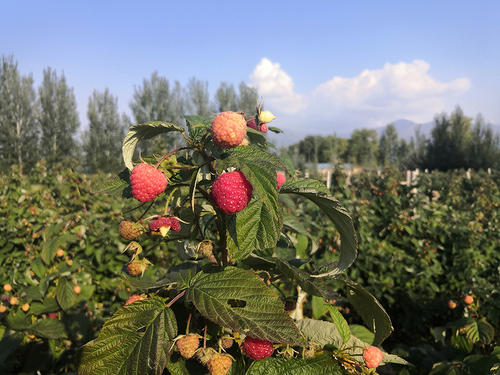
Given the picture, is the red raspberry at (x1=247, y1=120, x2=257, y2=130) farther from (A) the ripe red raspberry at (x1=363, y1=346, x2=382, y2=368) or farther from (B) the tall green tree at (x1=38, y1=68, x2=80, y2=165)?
(B) the tall green tree at (x1=38, y1=68, x2=80, y2=165)

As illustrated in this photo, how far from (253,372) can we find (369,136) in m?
59.8

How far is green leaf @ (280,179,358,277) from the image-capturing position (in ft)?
1.98

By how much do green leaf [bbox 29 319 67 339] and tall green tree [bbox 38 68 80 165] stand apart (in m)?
27.3

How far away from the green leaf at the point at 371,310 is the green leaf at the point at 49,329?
1.14m

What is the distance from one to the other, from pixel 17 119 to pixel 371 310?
95.8 feet

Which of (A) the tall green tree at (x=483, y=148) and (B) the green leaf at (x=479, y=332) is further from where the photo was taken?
(A) the tall green tree at (x=483, y=148)

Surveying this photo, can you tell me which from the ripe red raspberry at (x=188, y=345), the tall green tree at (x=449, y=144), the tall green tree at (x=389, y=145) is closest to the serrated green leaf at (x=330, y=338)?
the ripe red raspberry at (x=188, y=345)

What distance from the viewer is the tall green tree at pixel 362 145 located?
169 ft

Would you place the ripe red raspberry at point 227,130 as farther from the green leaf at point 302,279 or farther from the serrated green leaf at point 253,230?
the green leaf at point 302,279

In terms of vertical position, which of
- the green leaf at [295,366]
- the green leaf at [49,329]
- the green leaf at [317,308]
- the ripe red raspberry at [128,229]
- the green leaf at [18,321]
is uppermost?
the ripe red raspberry at [128,229]

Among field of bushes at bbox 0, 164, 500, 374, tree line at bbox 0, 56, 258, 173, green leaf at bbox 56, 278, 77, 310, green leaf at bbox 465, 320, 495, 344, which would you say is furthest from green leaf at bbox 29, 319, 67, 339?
tree line at bbox 0, 56, 258, 173

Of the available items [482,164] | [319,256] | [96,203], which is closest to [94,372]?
[319,256]

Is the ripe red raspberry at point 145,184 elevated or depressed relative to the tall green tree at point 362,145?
elevated

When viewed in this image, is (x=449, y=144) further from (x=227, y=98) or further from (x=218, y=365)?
(x=218, y=365)
